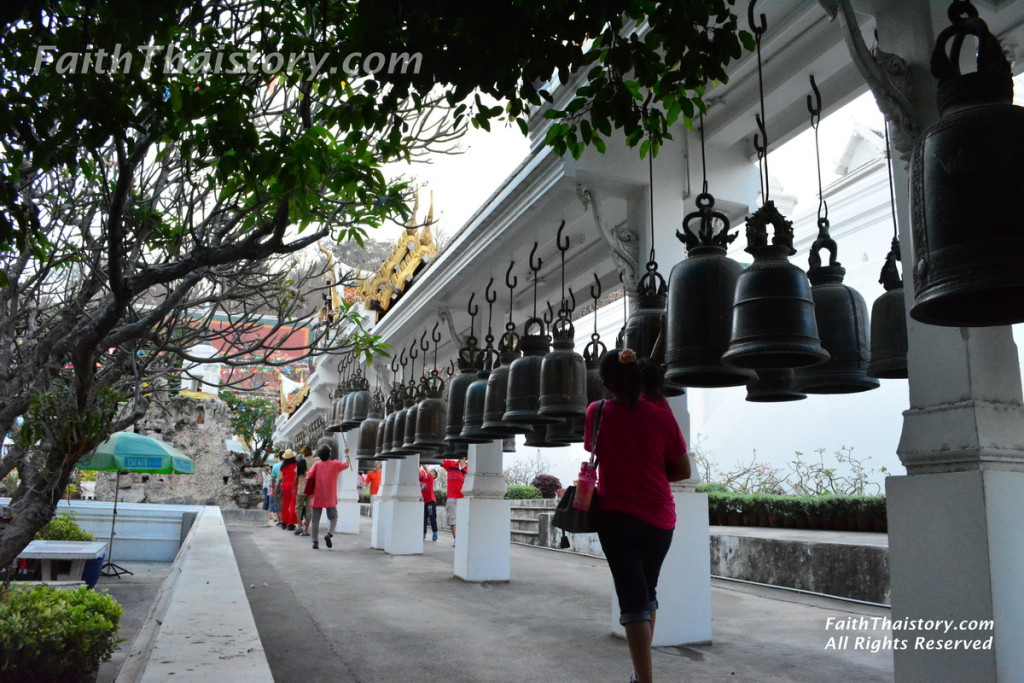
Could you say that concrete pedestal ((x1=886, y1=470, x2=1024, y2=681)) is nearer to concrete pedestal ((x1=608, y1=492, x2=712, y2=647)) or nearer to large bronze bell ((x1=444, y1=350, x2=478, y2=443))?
concrete pedestal ((x1=608, y1=492, x2=712, y2=647))

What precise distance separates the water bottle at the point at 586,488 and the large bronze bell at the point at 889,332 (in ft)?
4.63

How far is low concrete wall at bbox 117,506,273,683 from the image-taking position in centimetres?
283

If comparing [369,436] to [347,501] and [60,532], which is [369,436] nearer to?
[60,532]

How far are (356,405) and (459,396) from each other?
4.47m

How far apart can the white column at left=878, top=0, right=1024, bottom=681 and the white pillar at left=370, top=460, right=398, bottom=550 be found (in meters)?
9.21

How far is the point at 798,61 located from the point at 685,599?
3.41 metres

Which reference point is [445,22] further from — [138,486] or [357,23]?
[138,486]

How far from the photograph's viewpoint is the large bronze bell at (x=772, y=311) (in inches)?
124

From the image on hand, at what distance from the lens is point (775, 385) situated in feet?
12.5

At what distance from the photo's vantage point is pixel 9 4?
2088mm

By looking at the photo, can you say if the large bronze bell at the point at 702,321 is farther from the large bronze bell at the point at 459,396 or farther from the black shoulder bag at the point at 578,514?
the large bronze bell at the point at 459,396

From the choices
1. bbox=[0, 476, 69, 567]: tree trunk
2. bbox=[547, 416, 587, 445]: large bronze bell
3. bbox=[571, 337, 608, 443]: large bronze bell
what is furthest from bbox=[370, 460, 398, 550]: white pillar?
bbox=[0, 476, 69, 567]: tree trunk

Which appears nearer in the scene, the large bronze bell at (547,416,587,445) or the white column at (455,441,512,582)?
the large bronze bell at (547,416,587,445)

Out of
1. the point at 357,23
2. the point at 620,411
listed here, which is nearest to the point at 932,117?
the point at 620,411
